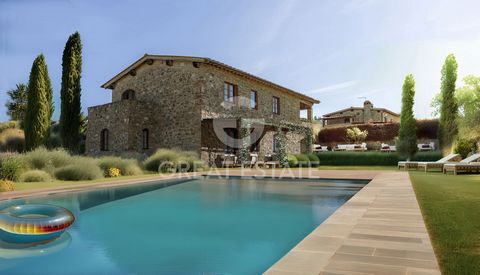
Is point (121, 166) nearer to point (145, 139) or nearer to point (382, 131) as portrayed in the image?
point (145, 139)

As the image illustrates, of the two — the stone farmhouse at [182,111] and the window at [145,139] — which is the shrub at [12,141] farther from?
the window at [145,139]

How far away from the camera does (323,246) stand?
277cm

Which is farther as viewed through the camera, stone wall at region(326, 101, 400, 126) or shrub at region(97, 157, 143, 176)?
stone wall at region(326, 101, 400, 126)

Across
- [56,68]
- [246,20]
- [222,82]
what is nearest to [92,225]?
[246,20]

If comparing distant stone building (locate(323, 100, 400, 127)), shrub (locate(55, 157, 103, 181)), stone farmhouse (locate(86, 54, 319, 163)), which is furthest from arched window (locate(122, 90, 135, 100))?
distant stone building (locate(323, 100, 400, 127))

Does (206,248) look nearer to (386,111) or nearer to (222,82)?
(222,82)

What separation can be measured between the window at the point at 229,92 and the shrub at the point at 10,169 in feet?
33.9

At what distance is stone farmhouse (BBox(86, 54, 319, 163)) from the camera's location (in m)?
16.6

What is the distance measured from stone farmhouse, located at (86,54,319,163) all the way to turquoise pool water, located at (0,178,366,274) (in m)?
8.15

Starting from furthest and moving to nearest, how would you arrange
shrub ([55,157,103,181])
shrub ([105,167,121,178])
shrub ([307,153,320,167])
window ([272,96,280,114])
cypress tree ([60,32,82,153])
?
1. window ([272,96,280,114])
2. shrub ([307,153,320,167])
3. cypress tree ([60,32,82,153])
4. shrub ([105,167,121,178])
5. shrub ([55,157,103,181])

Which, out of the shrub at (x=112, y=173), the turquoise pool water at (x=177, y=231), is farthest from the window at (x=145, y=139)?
the turquoise pool water at (x=177, y=231)

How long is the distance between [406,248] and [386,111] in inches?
1747

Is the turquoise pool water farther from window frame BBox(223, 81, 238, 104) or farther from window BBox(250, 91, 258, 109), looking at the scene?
window BBox(250, 91, 258, 109)

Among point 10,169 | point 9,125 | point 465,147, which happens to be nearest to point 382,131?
point 465,147
